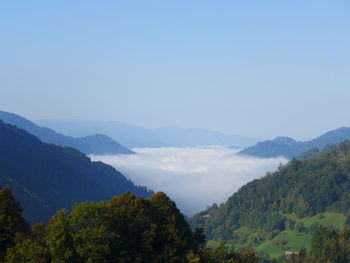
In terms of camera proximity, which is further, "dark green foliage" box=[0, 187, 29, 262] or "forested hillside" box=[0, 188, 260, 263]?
"dark green foliage" box=[0, 187, 29, 262]

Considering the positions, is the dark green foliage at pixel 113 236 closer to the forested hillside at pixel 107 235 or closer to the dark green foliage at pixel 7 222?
the forested hillside at pixel 107 235

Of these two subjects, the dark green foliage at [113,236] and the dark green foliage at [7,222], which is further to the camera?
the dark green foliage at [7,222]

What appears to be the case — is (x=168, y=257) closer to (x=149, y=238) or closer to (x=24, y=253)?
(x=149, y=238)

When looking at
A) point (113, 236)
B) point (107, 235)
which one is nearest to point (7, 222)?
point (107, 235)

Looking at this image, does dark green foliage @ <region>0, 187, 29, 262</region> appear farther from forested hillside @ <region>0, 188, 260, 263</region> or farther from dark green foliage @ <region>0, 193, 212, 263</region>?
dark green foliage @ <region>0, 193, 212, 263</region>

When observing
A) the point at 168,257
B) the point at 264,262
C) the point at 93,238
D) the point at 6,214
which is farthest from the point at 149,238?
the point at 264,262

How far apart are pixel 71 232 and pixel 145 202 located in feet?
31.2

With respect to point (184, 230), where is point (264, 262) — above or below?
below

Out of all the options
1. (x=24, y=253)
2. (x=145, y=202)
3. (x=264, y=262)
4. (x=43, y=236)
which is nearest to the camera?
(x=24, y=253)

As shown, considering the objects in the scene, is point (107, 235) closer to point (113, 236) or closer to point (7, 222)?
point (113, 236)

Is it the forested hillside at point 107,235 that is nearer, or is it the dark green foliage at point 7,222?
the forested hillside at point 107,235

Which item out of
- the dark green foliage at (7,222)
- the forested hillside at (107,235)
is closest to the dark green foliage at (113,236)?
the forested hillside at (107,235)

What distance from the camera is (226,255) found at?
194ft

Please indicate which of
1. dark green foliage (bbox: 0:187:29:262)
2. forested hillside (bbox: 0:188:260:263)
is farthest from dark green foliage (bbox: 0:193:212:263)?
dark green foliage (bbox: 0:187:29:262)
